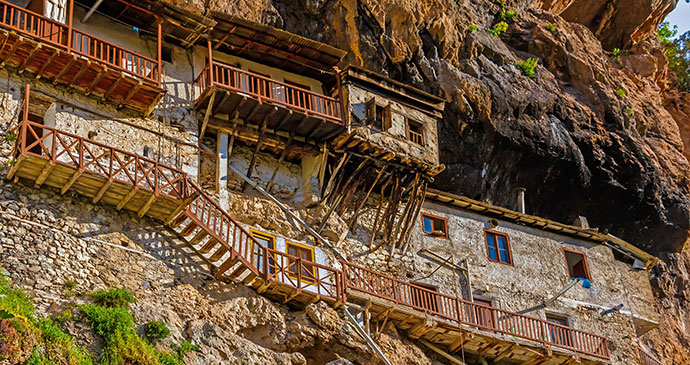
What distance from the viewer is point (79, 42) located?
81.2 feet

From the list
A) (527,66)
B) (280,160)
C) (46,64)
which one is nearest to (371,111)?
(280,160)

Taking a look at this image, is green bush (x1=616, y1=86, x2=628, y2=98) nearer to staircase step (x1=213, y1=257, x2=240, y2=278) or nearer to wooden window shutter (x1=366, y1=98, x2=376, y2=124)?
wooden window shutter (x1=366, y1=98, x2=376, y2=124)

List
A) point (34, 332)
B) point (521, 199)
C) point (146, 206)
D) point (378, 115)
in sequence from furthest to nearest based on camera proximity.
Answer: point (521, 199) → point (378, 115) → point (146, 206) → point (34, 332)

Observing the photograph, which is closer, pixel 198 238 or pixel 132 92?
pixel 198 238

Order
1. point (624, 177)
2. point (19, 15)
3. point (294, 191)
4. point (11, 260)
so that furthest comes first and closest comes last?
1. point (624, 177)
2. point (294, 191)
3. point (19, 15)
4. point (11, 260)

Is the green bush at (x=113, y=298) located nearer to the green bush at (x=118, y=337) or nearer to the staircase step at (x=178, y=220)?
the green bush at (x=118, y=337)

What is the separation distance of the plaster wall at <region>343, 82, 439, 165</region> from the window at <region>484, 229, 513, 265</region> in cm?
375

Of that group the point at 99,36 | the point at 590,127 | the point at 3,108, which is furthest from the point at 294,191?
the point at 590,127

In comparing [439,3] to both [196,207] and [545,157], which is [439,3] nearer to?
[545,157]

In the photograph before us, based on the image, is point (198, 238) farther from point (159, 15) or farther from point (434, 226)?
point (434, 226)

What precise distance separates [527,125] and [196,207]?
14.7m

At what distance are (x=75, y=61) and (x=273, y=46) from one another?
6.86 metres

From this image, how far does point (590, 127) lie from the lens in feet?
118

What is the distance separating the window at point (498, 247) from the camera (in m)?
31.0
